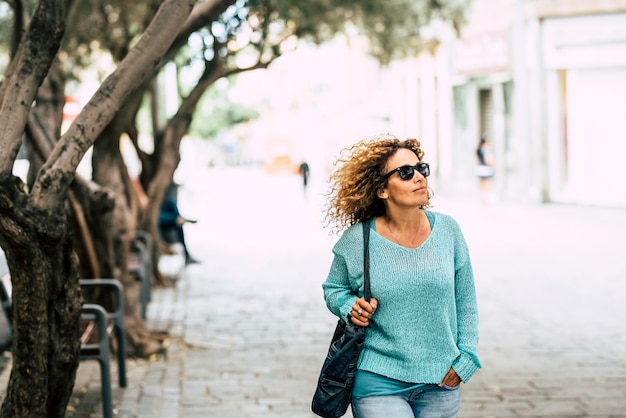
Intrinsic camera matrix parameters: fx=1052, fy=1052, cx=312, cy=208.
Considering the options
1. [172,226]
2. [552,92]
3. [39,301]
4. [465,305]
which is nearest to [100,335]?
[39,301]

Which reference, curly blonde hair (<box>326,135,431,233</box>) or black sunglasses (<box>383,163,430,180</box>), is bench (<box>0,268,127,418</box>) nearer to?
curly blonde hair (<box>326,135,431,233</box>)

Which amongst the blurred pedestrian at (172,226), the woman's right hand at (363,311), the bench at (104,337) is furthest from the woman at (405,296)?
the blurred pedestrian at (172,226)

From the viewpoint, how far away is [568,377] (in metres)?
→ 7.71

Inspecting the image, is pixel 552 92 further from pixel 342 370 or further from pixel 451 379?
pixel 342 370

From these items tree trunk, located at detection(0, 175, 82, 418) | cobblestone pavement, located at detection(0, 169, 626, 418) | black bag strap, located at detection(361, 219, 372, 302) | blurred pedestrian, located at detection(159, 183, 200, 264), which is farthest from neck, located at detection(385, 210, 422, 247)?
blurred pedestrian, located at detection(159, 183, 200, 264)

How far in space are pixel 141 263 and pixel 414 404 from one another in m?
7.14

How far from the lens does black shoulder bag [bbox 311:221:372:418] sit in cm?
382

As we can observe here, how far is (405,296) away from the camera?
12.6ft

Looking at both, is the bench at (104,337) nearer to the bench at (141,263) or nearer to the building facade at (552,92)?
the bench at (141,263)

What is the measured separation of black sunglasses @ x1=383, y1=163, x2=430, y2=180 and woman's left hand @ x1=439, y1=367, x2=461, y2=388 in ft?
2.38

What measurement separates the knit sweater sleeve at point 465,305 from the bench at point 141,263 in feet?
20.8

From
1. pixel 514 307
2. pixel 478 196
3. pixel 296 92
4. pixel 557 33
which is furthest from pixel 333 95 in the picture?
pixel 514 307

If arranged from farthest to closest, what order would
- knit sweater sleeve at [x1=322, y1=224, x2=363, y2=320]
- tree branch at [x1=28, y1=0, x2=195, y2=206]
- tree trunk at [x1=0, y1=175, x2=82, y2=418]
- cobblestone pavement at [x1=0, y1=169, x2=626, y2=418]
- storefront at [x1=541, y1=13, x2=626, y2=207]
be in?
storefront at [x1=541, y1=13, x2=626, y2=207] < cobblestone pavement at [x1=0, y1=169, x2=626, y2=418] < tree branch at [x1=28, y1=0, x2=195, y2=206] < tree trunk at [x1=0, y1=175, x2=82, y2=418] < knit sweater sleeve at [x1=322, y1=224, x2=363, y2=320]

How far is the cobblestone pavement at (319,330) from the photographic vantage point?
7070 mm
